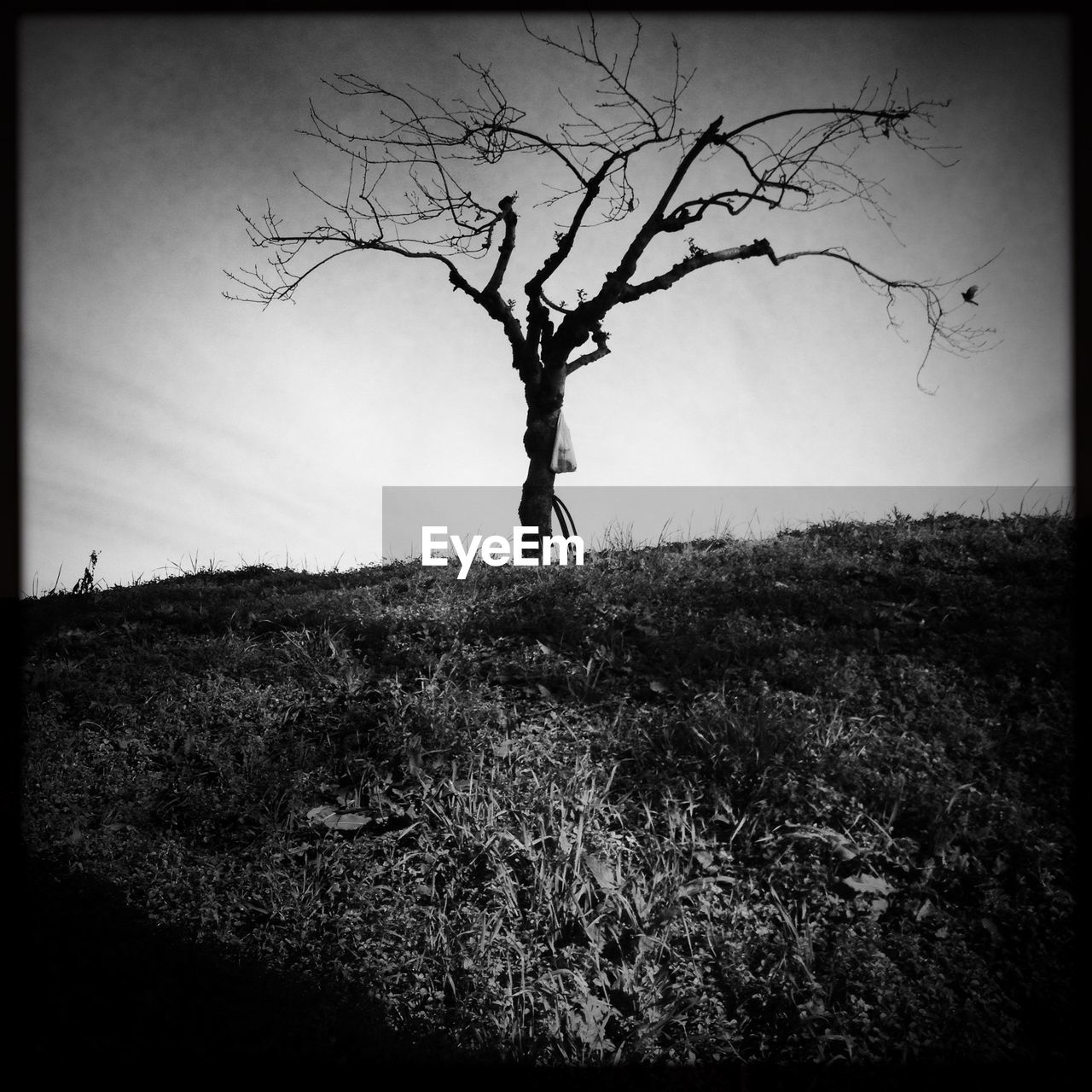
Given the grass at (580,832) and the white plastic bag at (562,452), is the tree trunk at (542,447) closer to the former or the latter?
the white plastic bag at (562,452)

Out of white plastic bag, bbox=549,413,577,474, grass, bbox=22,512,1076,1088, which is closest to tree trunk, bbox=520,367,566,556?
white plastic bag, bbox=549,413,577,474

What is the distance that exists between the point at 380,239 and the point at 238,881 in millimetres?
9080

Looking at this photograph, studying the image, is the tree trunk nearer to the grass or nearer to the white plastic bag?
the white plastic bag

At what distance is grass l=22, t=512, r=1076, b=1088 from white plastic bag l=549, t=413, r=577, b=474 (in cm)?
371

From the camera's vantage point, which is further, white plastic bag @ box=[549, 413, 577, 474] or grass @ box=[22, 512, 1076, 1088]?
white plastic bag @ box=[549, 413, 577, 474]

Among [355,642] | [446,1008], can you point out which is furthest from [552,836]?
[355,642]

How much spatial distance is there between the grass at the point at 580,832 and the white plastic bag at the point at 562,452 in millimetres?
3711

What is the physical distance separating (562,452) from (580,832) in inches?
289

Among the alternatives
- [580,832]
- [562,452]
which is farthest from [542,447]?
[580,832]

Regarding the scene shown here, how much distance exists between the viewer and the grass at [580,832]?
3.05 meters

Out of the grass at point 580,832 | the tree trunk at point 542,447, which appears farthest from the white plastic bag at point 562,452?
the grass at point 580,832

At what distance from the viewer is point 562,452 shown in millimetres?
10500

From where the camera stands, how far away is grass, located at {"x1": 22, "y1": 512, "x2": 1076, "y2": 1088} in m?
3.05

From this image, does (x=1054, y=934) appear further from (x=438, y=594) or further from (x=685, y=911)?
(x=438, y=594)
